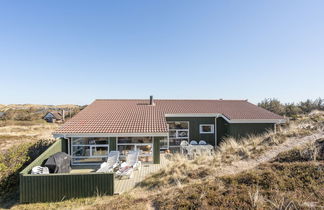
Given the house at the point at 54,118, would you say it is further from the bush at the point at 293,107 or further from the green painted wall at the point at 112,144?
the bush at the point at 293,107

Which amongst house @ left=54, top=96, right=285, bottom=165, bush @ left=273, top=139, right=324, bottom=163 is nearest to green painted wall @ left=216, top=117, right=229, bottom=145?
house @ left=54, top=96, right=285, bottom=165

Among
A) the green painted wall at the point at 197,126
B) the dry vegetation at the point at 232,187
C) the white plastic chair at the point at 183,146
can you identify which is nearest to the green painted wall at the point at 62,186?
the dry vegetation at the point at 232,187

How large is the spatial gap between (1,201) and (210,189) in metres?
8.54

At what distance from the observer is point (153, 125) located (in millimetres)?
11688

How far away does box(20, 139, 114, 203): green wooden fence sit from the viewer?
22.1 ft

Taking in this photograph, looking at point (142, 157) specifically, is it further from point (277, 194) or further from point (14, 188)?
point (277, 194)

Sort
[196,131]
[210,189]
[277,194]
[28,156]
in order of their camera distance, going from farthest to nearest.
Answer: [196,131] → [28,156] → [210,189] → [277,194]

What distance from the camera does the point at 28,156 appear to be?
9.41 m

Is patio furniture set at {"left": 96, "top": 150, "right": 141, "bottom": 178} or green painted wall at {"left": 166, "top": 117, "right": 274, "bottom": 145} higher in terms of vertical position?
green painted wall at {"left": 166, "top": 117, "right": 274, "bottom": 145}

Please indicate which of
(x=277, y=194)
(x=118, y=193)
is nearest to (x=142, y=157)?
(x=118, y=193)

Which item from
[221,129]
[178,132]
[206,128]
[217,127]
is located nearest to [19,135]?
[178,132]

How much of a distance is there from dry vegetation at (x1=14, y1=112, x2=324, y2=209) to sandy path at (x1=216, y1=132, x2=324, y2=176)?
0.31 ft

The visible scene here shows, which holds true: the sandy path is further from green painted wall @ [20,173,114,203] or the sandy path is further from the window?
the window

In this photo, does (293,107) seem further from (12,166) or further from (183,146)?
(12,166)
